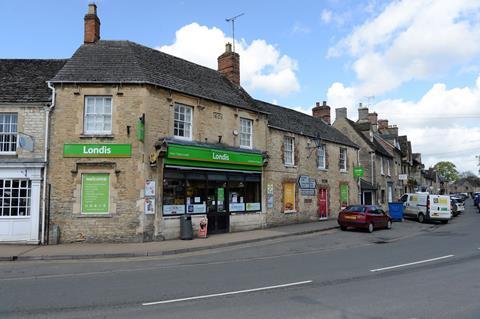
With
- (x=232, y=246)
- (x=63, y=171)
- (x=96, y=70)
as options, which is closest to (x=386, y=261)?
(x=232, y=246)

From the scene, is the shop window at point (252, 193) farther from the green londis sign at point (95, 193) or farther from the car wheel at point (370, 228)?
the green londis sign at point (95, 193)

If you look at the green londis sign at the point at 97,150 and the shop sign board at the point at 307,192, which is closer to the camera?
the green londis sign at the point at 97,150

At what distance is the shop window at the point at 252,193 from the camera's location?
20516 millimetres

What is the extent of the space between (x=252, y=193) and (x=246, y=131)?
11.2ft

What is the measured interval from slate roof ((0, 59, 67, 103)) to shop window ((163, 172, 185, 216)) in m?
6.08

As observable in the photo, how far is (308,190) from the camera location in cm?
2511

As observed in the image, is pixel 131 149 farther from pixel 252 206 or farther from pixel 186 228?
pixel 252 206

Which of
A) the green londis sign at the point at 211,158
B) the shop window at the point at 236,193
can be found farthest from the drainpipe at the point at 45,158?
the shop window at the point at 236,193

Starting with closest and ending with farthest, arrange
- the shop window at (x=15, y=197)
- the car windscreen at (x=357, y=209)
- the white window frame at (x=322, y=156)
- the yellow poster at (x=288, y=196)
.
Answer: the shop window at (x=15, y=197)
the car windscreen at (x=357, y=209)
the yellow poster at (x=288, y=196)
the white window frame at (x=322, y=156)

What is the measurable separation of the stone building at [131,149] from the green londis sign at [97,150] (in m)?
0.04

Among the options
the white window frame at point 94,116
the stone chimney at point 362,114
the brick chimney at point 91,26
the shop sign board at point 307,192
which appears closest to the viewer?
the white window frame at point 94,116

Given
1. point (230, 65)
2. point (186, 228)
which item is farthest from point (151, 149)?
point (230, 65)

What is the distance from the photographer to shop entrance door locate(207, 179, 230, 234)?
61.1ft

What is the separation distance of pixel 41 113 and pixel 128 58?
4495 millimetres
